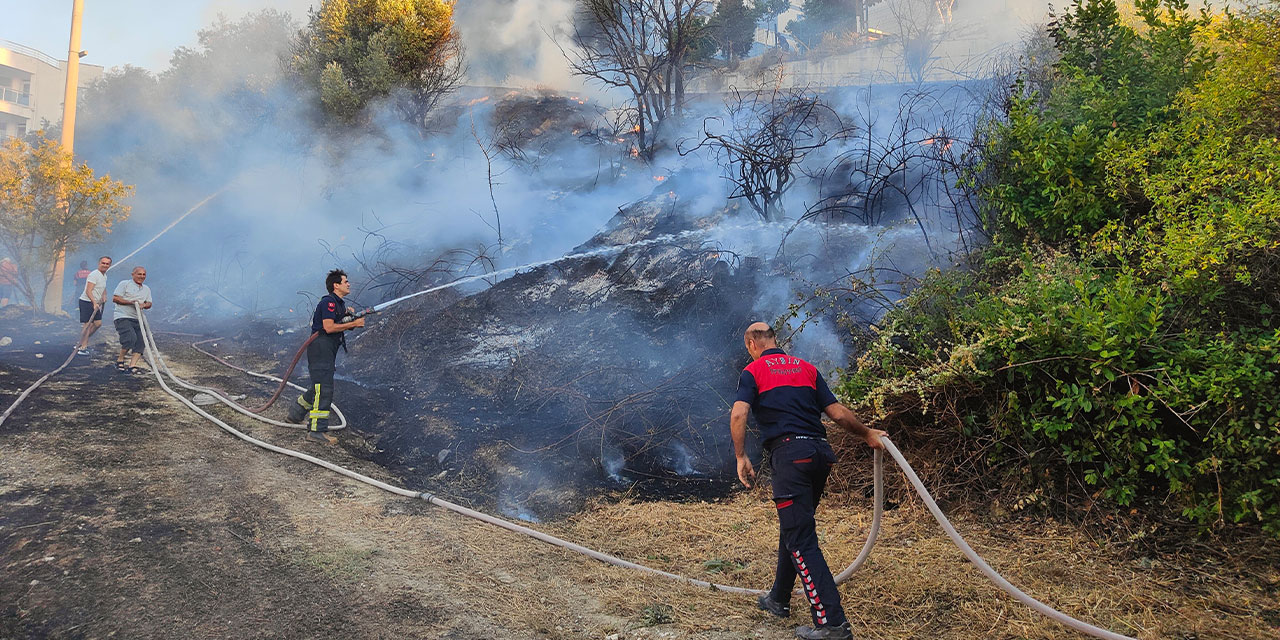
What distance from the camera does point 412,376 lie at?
925 centimetres

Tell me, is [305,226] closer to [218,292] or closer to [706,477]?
[218,292]

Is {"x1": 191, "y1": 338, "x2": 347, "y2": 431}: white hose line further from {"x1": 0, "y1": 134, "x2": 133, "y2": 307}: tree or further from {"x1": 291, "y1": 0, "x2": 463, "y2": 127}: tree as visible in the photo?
{"x1": 291, "y1": 0, "x2": 463, "y2": 127}: tree

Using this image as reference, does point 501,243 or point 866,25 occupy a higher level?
point 866,25

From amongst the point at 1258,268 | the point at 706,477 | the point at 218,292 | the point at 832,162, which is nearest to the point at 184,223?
the point at 218,292

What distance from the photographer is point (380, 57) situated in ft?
48.7

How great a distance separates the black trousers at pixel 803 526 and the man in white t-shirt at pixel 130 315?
8.83 metres

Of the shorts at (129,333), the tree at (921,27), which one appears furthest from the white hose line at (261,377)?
the tree at (921,27)

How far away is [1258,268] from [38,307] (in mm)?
19887

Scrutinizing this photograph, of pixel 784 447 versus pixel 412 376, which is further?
pixel 412 376

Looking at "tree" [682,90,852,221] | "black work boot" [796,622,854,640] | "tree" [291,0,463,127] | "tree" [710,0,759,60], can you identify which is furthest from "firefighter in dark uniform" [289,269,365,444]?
"tree" [710,0,759,60]

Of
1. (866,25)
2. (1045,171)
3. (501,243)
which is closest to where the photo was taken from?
(1045,171)

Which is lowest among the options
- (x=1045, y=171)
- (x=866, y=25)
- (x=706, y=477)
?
(x=706, y=477)

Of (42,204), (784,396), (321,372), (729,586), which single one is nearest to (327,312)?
(321,372)

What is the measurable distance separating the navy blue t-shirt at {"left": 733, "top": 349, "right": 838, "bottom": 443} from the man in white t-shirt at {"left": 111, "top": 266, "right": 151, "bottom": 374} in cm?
856
